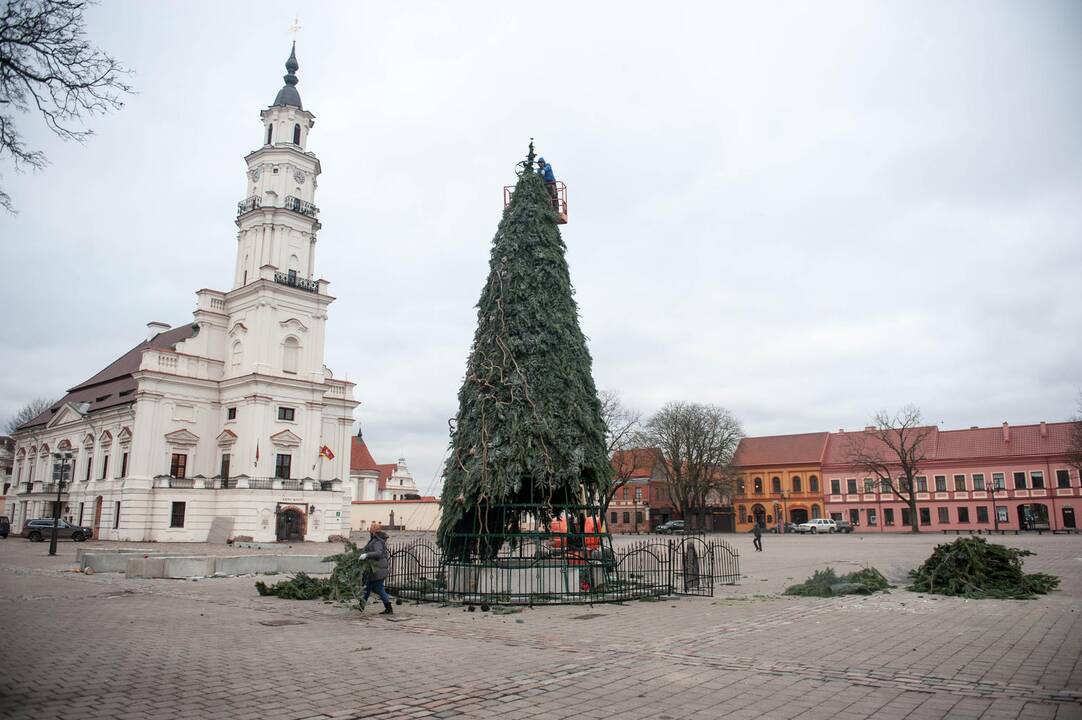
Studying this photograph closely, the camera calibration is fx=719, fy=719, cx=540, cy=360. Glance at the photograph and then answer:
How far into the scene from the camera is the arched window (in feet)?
172

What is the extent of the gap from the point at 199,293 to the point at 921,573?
169 ft

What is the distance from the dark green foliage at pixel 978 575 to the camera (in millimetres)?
14695

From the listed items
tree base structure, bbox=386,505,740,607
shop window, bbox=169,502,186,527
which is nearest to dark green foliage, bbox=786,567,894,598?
tree base structure, bbox=386,505,740,607

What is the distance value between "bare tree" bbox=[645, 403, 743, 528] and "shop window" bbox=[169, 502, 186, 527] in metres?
38.1

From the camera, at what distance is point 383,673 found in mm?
7945

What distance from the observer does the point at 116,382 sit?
2345 inches

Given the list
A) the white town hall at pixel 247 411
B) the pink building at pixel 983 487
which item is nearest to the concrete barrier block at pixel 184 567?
the white town hall at pixel 247 411

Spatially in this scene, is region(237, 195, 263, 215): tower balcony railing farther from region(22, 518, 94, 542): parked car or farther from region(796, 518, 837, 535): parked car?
region(796, 518, 837, 535): parked car

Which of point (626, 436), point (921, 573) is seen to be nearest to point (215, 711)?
point (921, 573)

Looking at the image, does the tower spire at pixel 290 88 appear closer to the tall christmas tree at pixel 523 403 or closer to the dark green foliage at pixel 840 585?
the tall christmas tree at pixel 523 403

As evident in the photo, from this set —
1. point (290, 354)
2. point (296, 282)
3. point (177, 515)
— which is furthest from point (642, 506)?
point (177, 515)

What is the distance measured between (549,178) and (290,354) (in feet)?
132

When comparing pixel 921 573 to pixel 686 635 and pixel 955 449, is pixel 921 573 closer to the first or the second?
pixel 686 635

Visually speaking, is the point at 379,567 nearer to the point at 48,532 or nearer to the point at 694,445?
the point at 48,532
